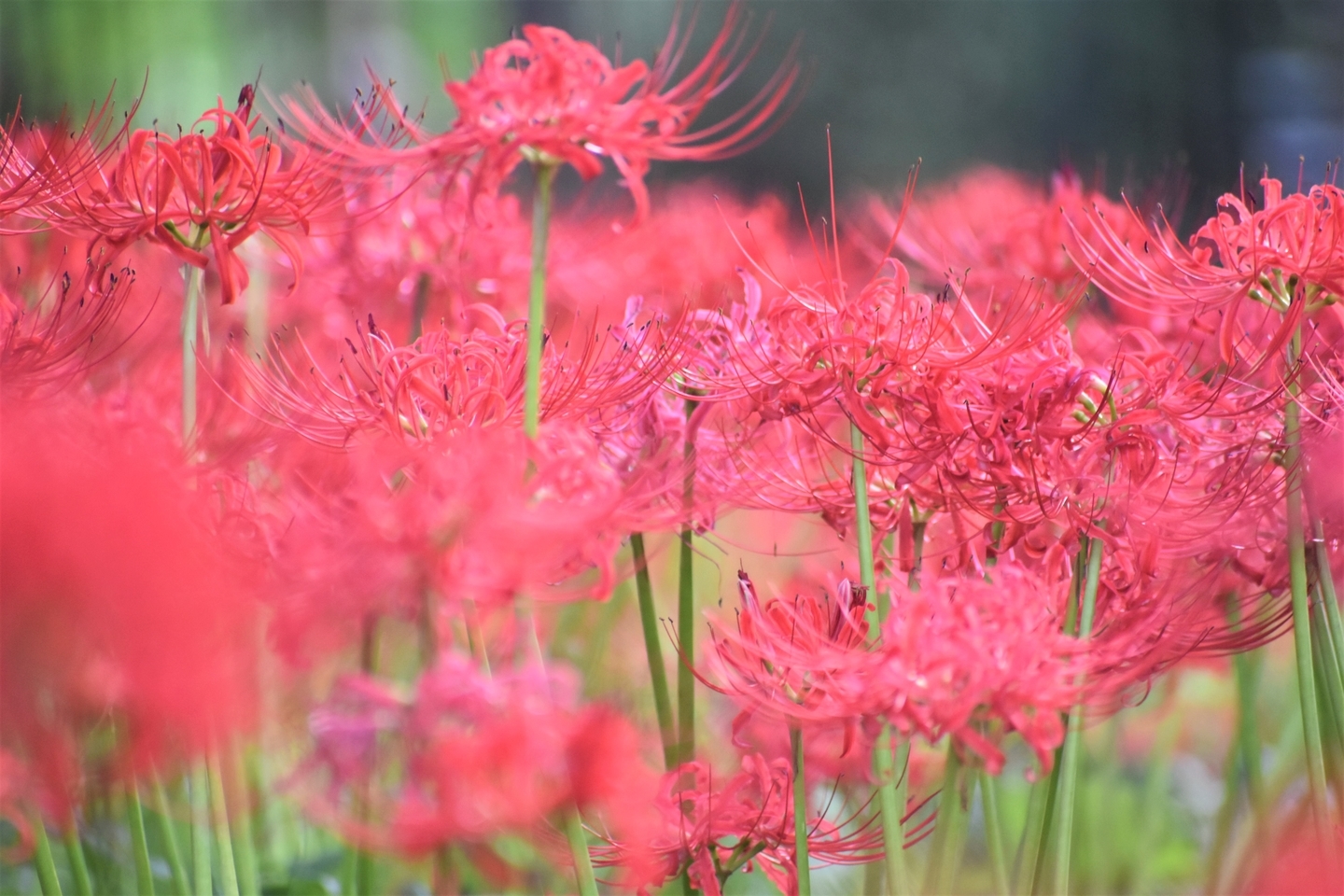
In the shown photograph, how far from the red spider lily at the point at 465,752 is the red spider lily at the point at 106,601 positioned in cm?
6

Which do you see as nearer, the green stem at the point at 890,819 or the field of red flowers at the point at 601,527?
the field of red flowers at the point at 601,527

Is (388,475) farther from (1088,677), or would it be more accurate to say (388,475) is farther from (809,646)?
(1088,677)

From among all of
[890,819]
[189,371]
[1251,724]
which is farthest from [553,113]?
[1251,724]

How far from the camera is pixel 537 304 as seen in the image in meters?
0.72

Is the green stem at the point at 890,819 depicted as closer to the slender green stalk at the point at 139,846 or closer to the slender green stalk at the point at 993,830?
the slender green stalk at the point at 993,830

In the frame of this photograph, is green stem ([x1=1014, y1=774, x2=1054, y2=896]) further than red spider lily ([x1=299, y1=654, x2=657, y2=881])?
Yes

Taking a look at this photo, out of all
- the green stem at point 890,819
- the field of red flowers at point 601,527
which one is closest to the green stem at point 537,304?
the field of red flowers at point 601,527

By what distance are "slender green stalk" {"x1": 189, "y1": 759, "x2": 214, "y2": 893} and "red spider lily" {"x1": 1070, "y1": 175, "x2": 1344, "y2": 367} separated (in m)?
0.65

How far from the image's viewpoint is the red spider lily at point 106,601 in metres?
0.49

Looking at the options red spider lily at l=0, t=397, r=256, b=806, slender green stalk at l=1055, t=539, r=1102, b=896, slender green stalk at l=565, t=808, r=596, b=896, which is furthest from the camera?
slender green stalk at l=1055, t=539, r=1102, b=896

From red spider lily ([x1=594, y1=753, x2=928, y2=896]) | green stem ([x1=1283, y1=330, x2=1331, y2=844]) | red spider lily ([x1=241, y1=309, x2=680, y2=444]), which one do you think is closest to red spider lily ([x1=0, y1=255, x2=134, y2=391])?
red spider lily ([x1=241, y1=309, x2=680, y2=444])

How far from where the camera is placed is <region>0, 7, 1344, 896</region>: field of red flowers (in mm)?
535

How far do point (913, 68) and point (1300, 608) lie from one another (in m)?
4.08

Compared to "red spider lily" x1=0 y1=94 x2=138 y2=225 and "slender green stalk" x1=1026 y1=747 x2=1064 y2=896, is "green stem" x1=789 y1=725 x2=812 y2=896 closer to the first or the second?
"slender green stalk" x1=1026 y1=747 x2=1064 y2=896
